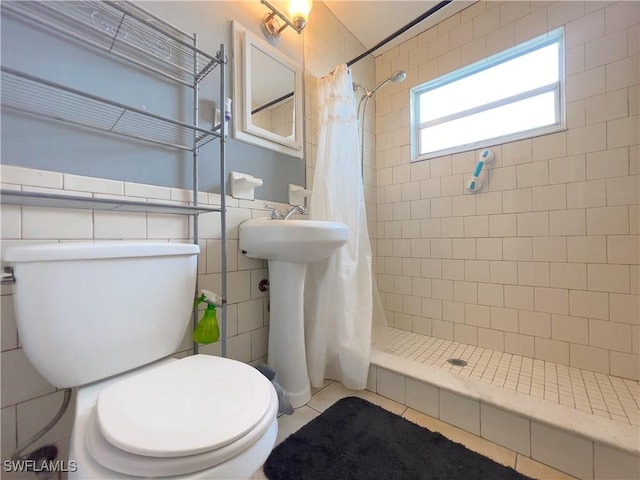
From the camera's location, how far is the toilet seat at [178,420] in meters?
0.47

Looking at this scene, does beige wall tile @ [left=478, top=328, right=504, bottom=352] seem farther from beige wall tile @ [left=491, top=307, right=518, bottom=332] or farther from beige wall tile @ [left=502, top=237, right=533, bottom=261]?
beige wall tile @ [left=502, top=237, right=533, bottom=261]

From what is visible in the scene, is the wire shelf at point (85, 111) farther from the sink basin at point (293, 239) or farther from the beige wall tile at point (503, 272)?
the beige wall tile at point (503, 272)

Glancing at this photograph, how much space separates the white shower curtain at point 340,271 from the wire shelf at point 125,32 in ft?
2.21

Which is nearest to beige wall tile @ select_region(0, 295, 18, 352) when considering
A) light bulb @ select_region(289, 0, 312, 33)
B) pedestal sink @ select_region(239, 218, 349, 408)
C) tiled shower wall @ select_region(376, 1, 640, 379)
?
pedestal sink @ select_region(239, 218, 349, 408)

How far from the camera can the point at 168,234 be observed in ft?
3.37

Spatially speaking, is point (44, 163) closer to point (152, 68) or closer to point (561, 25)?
point (152, 68)

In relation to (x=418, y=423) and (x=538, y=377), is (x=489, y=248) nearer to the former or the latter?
(x=538, y=377)

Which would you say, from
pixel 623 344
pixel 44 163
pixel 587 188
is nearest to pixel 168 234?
pixel 44 163

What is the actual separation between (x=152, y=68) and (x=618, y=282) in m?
2.27

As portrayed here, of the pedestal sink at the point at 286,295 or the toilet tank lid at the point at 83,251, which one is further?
the pedestal sink at the point at 286,295

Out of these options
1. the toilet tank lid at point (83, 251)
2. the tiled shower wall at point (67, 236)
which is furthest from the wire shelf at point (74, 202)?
the toilet tank lid at point (83, 251)

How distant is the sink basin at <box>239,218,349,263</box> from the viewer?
42.2 inches

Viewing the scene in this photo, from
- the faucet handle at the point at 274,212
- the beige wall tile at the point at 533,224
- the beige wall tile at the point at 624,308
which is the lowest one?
the beige wall tile at the point at 624,308

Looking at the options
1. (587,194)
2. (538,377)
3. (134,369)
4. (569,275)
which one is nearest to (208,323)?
(134,369)
